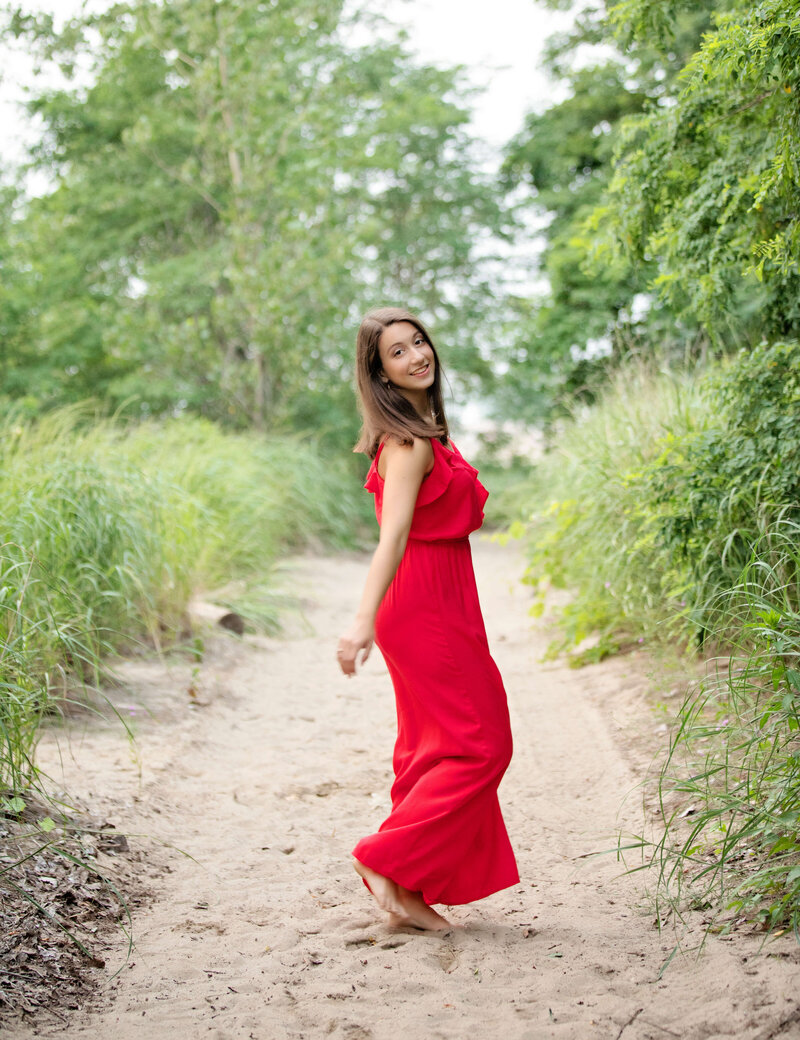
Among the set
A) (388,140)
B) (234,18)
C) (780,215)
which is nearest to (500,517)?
(234,18)

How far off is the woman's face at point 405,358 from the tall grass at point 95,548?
1.47m

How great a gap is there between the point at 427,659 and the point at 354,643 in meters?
0.33

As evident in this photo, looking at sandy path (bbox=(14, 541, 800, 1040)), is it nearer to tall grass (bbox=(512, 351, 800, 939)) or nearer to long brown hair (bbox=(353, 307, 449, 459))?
tall grass (bbox=(512, 351, 800, 939))

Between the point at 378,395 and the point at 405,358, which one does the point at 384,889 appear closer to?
the point at 378,395

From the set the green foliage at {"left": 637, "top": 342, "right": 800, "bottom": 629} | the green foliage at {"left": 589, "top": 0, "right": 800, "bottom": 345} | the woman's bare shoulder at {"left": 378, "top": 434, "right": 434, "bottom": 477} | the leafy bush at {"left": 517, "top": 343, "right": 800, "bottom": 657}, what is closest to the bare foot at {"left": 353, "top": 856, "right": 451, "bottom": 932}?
the woman's bare shoulder at {"left": 378, "top": 434, "right": 434, "bottom": 477}

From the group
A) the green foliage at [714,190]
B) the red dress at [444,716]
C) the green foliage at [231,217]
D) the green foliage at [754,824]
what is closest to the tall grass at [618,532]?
the green foliage at [714,190]

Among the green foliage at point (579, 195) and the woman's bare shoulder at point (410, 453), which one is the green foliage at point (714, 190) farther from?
the green foliage at point (579, 195)

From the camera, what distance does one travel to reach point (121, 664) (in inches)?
212

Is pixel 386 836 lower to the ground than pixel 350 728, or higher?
higher

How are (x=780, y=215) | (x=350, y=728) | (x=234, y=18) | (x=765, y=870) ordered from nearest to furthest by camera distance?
(x=765, y=870), (x=780, y=215), (x=350, y=728), (x=234, y=18)

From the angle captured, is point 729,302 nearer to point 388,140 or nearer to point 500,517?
point 500,517

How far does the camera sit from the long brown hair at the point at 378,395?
2723 mm

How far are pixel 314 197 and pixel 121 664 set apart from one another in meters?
9.75

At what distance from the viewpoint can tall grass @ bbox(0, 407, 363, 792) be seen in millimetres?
3412
